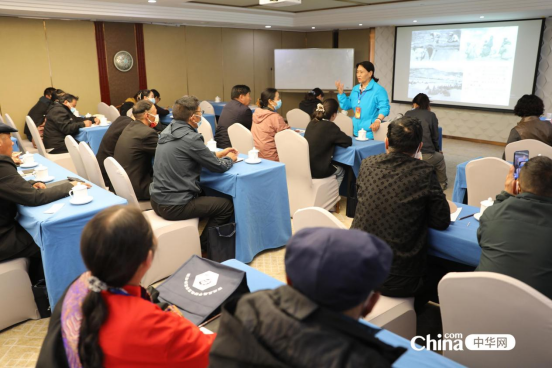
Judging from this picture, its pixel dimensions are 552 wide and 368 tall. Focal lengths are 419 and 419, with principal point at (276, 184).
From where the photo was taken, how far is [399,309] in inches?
78.2

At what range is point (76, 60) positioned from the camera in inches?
292

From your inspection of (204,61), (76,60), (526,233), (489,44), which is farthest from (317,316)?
(204,61)

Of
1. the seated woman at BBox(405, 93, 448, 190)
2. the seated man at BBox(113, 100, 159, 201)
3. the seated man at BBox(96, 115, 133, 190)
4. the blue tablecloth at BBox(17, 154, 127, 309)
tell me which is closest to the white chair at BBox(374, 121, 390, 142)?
the seated woman at BBox(405, 93, 448, 190)

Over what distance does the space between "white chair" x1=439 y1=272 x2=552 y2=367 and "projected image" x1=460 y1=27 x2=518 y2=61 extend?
24.6 feet

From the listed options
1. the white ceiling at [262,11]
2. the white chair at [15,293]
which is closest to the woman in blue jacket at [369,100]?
the white ceiling at [262,11]

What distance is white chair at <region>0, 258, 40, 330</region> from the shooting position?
2494mm

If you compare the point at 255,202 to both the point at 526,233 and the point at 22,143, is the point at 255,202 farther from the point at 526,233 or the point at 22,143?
the point at 22,143

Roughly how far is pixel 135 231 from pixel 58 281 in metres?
1.70

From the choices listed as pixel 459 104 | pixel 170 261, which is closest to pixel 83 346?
pixel 170 261

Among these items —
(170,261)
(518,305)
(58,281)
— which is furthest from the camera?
(170,261)

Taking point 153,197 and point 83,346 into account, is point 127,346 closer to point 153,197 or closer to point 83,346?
point 83,346

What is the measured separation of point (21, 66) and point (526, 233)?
25.3 feet

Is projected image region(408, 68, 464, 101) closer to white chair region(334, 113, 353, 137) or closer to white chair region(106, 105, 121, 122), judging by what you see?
white chair region(334, 113, 353, 137)

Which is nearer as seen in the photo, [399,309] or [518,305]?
[518,305]
